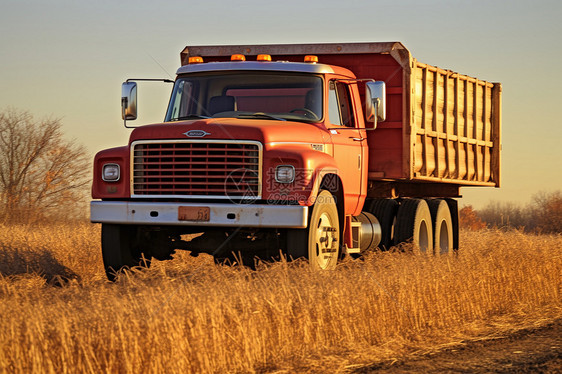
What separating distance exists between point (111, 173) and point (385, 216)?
4.88m

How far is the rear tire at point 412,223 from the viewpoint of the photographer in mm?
14242

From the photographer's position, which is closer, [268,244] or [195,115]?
[268,244]

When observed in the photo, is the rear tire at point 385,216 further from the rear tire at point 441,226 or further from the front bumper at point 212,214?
the front bumper at point 212,214

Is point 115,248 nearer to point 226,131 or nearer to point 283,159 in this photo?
point 226,131

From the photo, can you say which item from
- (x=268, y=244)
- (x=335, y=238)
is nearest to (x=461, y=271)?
(x=335, y=238)

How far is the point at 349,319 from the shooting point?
8.24 meters

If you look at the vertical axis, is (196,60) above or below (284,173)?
above

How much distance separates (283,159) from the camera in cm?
1023

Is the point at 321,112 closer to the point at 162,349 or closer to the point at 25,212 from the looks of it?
the point at 162,349

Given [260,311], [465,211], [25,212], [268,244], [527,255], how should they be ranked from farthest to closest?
[465,211]
[25,212]
[527,255]
[268,244]
[260,311]

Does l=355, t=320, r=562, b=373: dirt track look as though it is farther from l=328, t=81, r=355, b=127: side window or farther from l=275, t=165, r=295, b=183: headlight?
l=328, t=81, r=355, b=127: side window

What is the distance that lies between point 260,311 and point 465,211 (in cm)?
4367

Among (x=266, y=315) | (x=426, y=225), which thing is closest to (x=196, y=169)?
(x=266, y=315)

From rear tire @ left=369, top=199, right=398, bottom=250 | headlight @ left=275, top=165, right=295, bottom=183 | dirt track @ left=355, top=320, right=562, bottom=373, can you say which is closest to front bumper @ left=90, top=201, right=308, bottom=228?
headlight @ left=275, top=165, right=295, bottom=183
